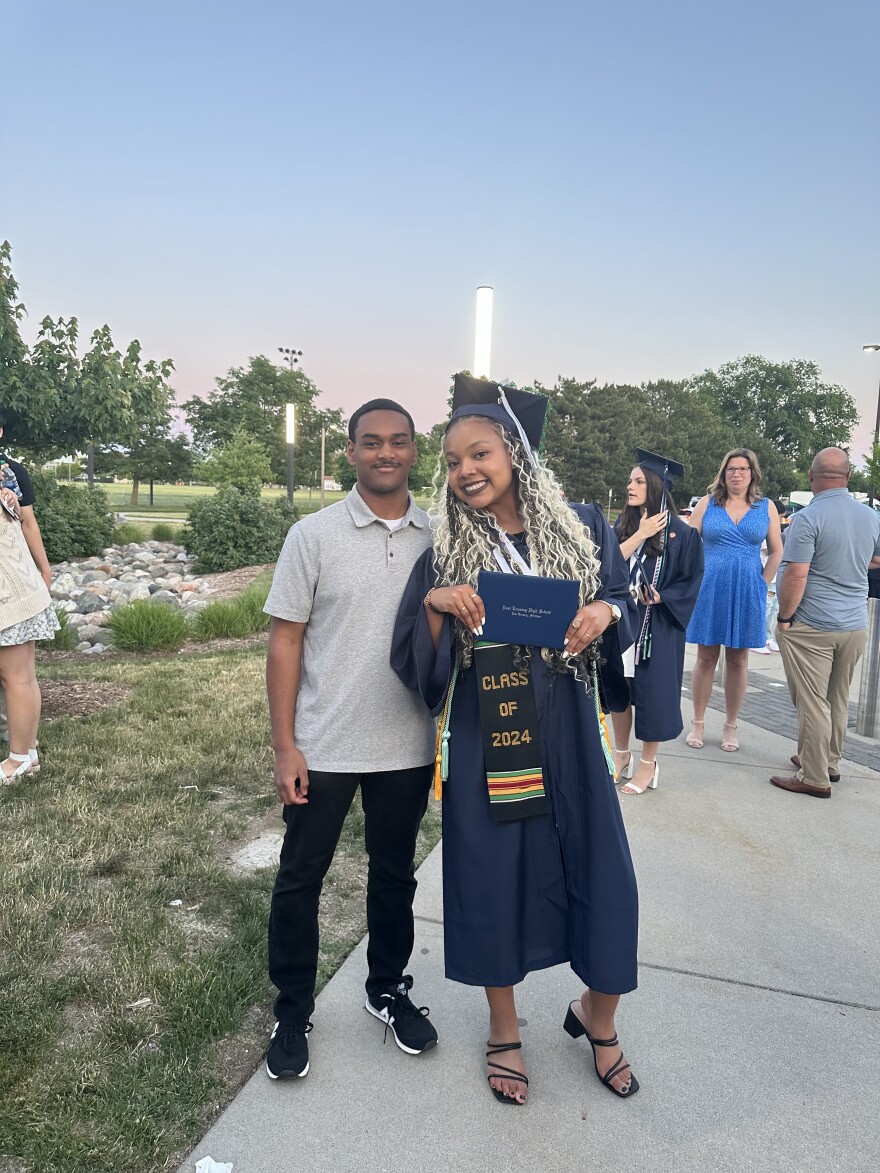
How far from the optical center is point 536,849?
2158mm

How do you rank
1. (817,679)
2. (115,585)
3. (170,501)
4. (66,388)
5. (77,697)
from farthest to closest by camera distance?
(170,501)
(115,585)
(66,388)
(77,697)
(817,679)

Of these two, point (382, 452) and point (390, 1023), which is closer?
point (382, 452)

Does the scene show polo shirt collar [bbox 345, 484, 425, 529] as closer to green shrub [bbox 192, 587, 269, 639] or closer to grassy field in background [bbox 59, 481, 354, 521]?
green shrub [bbox 192, 587, 269, 639]

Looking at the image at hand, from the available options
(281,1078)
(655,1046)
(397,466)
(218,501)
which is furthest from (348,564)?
(218,501)

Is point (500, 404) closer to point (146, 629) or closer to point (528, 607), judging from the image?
point (528, 607)

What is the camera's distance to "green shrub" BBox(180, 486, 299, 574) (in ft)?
56.4

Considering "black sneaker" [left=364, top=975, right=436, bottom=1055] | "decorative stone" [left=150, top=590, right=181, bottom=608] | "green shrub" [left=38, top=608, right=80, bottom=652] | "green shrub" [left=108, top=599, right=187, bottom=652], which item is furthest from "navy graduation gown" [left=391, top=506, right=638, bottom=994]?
"decorative stone" [left=150, top=590, right=181, bottom=608]

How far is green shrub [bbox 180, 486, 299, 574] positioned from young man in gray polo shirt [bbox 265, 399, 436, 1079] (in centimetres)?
1513

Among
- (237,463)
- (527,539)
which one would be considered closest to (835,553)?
(527,539)

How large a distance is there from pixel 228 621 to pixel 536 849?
814 centimetres

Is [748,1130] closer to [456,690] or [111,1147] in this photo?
[456,690]

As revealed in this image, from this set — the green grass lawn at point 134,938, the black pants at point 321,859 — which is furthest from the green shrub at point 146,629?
the black pants at point 321,859

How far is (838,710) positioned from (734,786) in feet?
2.59

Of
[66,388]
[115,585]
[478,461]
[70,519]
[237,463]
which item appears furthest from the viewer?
[237,463]
